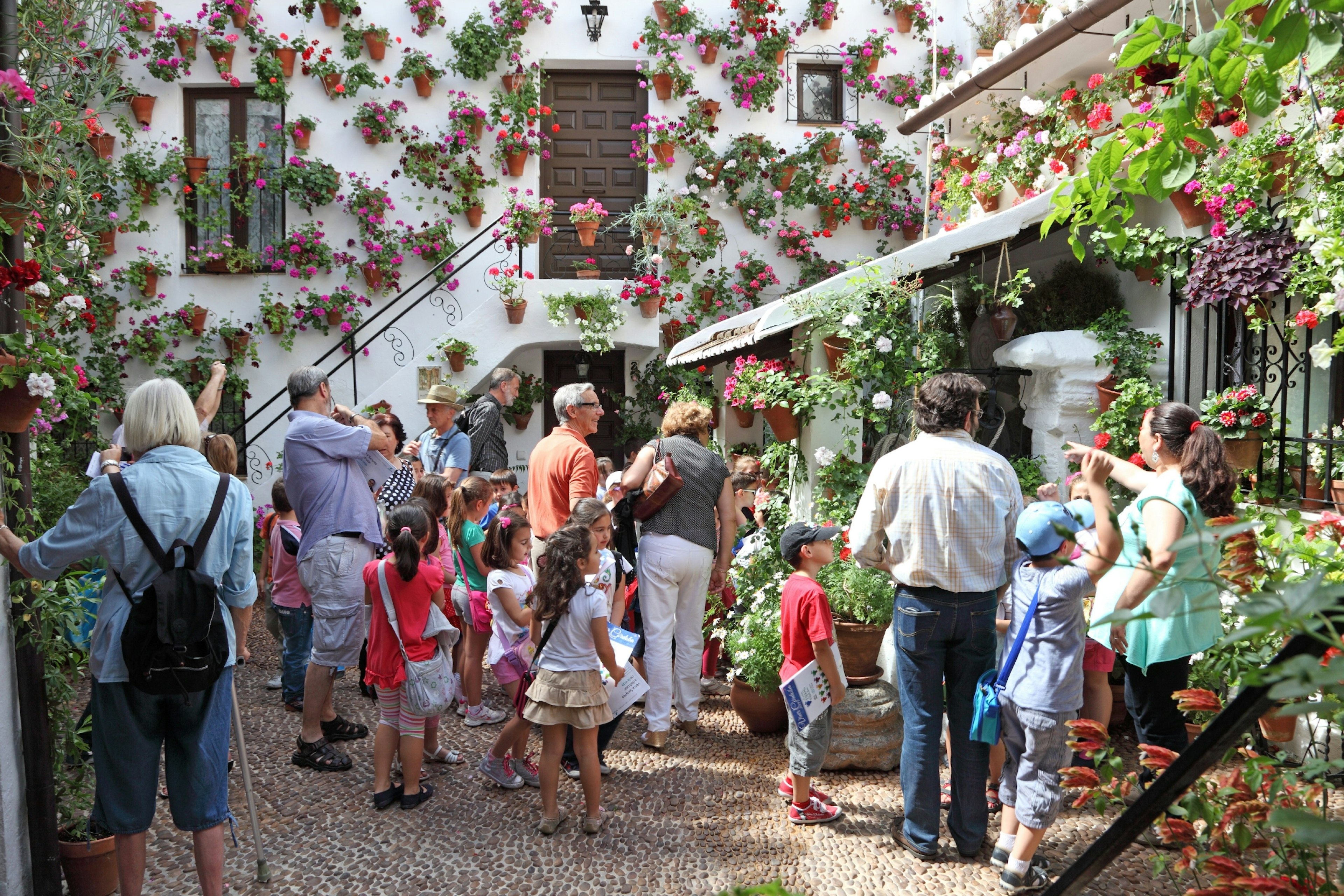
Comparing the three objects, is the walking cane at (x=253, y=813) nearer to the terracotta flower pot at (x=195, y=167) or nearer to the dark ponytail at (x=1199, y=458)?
the dark ponytail at (x=1199, y=458)

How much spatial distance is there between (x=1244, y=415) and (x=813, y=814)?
3.33 metres

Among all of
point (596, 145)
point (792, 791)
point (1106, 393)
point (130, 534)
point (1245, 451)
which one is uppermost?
point (596, 145)

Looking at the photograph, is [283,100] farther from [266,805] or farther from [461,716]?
[266,805]

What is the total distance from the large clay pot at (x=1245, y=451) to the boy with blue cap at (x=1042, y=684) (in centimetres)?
246

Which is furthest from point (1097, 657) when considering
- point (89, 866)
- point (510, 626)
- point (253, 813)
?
point (89, 866)

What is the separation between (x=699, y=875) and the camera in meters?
3.60

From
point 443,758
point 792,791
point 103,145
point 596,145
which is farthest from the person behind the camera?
point 596,145

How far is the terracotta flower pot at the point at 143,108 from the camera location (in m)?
10.4

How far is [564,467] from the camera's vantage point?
4941 mm

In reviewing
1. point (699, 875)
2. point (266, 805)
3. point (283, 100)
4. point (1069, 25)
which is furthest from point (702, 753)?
point (283, 100)

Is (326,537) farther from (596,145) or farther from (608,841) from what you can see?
(596,145)

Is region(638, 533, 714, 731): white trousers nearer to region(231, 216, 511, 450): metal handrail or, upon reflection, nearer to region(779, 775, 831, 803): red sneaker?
region(779, 775, 831, 803): red sneaker

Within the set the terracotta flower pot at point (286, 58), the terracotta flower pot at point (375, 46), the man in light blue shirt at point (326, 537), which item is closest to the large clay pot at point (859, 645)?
the man in light blue shirt at point (326, 537)

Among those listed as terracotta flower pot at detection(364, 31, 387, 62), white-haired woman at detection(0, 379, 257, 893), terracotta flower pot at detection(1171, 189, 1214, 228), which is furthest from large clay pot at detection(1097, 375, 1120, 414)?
terracotta flower pot at detection(364, 31, 387, 62)
